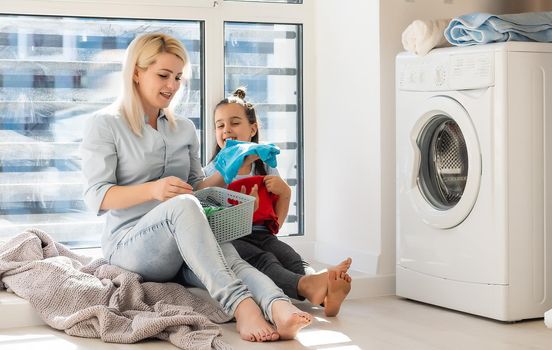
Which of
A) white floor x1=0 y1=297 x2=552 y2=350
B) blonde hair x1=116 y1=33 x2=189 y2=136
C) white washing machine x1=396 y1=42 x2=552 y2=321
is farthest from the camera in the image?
blonde hair x1=116 y1=33 x2=189 y2=136

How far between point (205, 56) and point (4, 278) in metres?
1.28

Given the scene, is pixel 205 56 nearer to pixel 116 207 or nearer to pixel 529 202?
pixel 116 207

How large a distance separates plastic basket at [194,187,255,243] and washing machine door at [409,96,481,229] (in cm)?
65

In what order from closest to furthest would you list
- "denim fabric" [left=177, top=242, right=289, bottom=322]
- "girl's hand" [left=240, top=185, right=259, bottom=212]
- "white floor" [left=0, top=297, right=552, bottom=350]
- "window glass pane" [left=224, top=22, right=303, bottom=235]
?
"white floor" [left=0, top=297, right=552, bottom=350], "denim fabric" [left=177, top=242, right=289, bottom=322], "girl's hand" [left=240, top=185, right=259, bottom=212], "window glass pane" [left=224, top=22, right=303, bottom=235]

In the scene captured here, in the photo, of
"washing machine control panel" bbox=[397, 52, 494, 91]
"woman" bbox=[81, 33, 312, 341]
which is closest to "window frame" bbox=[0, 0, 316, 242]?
"woman" bbox=[81, 33, 312, 341]

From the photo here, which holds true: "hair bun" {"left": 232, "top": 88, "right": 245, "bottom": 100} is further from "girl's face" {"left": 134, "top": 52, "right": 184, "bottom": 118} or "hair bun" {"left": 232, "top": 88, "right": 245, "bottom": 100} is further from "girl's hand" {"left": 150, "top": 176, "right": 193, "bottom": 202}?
"girl's hand" {"left": 150, "top": 176, "right": 193, "bottom": 202}

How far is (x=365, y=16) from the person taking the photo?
3512 millimetres

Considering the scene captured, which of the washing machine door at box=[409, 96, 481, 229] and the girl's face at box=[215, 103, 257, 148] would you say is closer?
the washing machine door at box=[409, 96, 481, 229]

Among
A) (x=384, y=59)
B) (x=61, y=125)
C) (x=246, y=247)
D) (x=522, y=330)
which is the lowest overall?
(x=522, y=330)

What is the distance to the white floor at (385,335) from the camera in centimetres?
257

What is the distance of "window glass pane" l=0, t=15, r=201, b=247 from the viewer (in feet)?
11.3

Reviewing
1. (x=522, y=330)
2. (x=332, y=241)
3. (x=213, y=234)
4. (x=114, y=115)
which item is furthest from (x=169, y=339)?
(x=332, y=241)

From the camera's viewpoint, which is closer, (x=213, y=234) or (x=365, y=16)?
(x=213, y=234)

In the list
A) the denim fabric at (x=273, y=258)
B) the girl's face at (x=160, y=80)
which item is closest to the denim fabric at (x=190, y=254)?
the denim fabric at (x=273, y=258)
